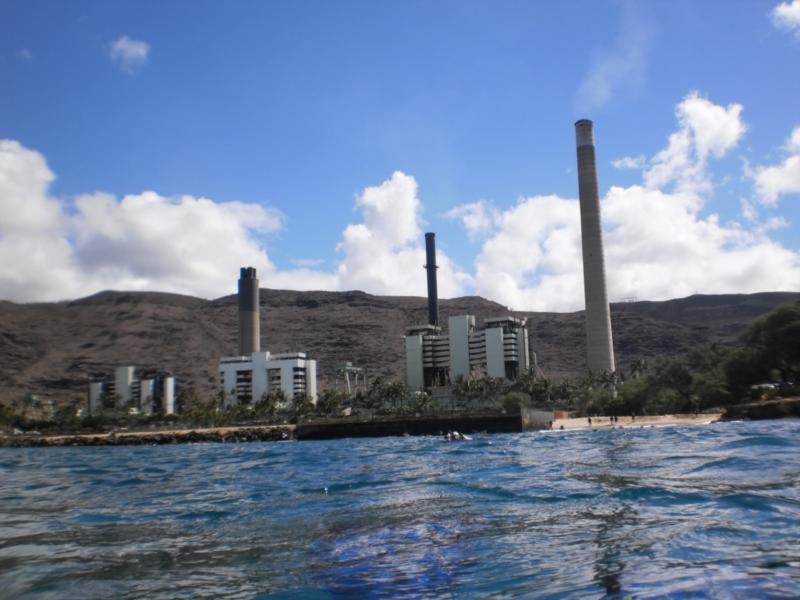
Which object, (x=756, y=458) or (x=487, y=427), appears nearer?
(x=756, y=458)

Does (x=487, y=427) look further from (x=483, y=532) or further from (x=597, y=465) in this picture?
(x=483, y=532)

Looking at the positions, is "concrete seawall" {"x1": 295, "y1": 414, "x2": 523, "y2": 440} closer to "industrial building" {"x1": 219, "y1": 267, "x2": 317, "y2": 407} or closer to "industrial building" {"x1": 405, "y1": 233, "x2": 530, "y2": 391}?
"industrial building" {"x1": 405, "y1": 233, "x2": 530, "y2": 391}

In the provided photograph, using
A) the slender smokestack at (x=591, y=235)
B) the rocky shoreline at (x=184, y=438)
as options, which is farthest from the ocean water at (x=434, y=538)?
the slender smokestack at (x=591, y=235)

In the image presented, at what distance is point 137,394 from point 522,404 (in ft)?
404

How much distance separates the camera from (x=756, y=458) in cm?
2200

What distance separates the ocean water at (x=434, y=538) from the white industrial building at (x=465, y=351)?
138 m

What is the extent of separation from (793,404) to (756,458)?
55.3 m

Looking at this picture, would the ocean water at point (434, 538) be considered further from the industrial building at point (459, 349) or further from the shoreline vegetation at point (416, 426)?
the industrial building at point (459, 349)

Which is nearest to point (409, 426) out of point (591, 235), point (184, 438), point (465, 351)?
point (184, 438)

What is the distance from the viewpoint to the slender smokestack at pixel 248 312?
188 meters

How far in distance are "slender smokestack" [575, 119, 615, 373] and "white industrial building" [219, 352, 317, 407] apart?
2896 inches

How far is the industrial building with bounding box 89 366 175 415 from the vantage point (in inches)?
6722

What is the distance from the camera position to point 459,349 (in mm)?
168375

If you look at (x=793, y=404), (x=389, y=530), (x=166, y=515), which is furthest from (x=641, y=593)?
(x=793, y=404)
